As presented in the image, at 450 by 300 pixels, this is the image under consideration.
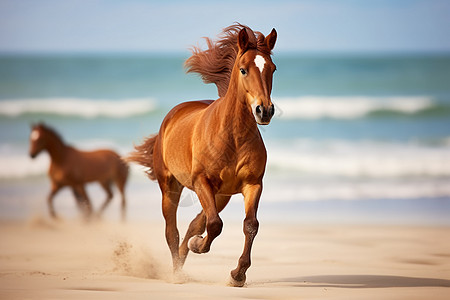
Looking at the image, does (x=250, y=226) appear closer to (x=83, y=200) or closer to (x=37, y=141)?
(x=83, y=200)

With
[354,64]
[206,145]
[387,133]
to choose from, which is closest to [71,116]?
[387,133]

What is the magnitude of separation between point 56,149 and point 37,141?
334 mm

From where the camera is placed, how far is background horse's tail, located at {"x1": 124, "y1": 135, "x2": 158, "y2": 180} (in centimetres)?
809

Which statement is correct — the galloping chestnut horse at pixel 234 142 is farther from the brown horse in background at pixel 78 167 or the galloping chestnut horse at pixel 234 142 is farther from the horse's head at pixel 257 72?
the brown horse in background at pixel 78 167

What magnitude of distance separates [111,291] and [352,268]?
2.82 metres

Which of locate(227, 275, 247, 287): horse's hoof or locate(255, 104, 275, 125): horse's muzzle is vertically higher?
locate(255, 104, 275, 125): horse's muzzle

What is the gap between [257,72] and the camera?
5.79m

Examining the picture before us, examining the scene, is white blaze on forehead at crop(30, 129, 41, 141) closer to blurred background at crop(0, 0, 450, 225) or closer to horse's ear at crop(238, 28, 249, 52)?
blurred background at crop(0, 0, 450, 225)

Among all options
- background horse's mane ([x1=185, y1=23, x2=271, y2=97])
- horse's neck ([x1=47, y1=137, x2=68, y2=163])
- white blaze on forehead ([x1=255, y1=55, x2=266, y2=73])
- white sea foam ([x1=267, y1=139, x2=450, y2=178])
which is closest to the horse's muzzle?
white blaze on forehead ([x1=255, y1=55, x2=266, y2=73])

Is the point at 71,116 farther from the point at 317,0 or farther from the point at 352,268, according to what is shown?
the point at 352,268

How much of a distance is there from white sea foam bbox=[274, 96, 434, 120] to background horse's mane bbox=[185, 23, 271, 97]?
1593 centimetres

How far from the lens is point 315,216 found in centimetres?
1231

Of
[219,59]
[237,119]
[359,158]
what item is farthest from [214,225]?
[359,158]

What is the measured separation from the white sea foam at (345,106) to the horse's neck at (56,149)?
37.4 feet
